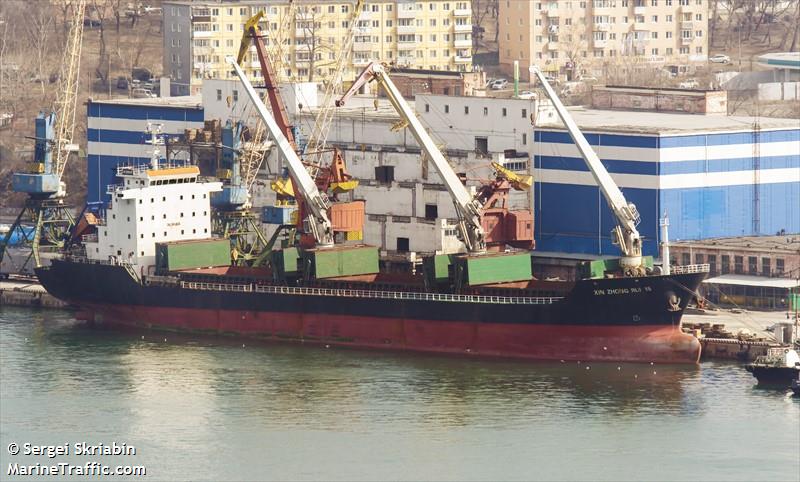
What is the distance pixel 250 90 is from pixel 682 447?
25.2 m

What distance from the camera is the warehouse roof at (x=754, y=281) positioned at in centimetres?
7900

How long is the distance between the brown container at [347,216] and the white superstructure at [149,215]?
→ 5.68m

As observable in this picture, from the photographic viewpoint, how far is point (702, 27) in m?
135

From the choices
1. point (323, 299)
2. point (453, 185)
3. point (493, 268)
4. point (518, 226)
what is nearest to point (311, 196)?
point (323, 299)

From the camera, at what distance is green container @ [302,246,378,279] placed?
3127 inches

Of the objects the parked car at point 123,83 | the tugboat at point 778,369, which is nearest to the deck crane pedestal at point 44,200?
the tugboat at point 778,369

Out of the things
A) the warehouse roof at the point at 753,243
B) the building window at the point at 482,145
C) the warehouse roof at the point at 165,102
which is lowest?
the warehouse roof at the point at 753,243

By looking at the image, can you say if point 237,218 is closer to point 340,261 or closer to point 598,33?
point 340,261

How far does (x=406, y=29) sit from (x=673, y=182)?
46.6 meters

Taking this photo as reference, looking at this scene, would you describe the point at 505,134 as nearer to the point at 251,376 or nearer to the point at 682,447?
the point at 251,376

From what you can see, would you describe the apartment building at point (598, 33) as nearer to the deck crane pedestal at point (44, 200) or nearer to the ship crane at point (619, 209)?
the deck crane pedestal at point (44, 200)

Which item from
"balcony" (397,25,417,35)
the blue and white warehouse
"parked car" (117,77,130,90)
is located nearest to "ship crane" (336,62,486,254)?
the blue and white warehouse

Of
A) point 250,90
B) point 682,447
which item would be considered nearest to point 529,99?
point 250,90

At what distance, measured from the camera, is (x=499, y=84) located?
123 meters
